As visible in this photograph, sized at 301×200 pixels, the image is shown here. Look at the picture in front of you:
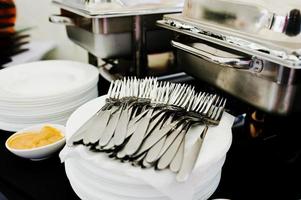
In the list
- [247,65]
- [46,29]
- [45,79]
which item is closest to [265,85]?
[247,65]

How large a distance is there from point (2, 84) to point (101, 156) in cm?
50

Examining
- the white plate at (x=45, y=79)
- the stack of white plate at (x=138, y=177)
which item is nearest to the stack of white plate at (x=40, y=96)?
the white plate at (x=45, y=79)

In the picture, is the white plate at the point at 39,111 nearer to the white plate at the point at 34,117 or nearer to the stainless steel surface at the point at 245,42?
the white plate at the point at 34,117

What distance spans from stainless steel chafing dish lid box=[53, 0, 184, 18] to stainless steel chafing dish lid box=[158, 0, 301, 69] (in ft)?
0.33

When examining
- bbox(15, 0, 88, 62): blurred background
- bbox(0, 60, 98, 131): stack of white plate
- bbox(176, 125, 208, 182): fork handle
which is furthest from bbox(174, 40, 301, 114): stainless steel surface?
bbox(15, 0, 88, 62): blurred background

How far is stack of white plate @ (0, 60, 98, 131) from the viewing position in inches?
29.9

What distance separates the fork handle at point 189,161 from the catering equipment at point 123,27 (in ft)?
1.48

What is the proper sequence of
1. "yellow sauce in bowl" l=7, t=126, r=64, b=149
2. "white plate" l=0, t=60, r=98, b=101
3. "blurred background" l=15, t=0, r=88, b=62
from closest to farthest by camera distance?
"yellow sauce in bowl" l=7, t=126, r=64, b=149 < "white plate" l=0, t=60, r=98, b=101 < "blurred background" l=15, t=0, r=88, b=62

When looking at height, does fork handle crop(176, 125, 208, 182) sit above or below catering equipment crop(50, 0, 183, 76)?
below

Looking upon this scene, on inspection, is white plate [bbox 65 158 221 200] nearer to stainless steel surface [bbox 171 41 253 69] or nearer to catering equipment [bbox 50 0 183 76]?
stainless steel surface [bbox 171 41 253 69]

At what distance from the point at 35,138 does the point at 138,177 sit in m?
0.32

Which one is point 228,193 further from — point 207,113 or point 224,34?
point 224,34

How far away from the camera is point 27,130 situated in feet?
2.37

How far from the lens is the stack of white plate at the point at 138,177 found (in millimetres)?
461
